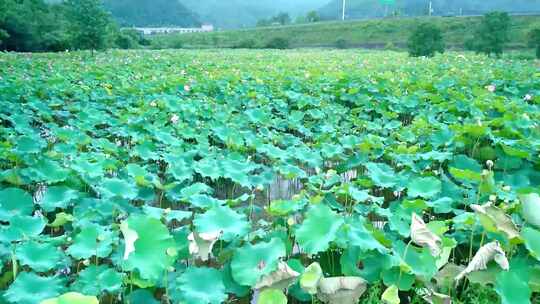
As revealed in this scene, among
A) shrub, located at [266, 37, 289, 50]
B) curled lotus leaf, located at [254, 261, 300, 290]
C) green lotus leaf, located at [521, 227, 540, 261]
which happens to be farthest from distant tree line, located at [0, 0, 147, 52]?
green lotus leaf, located at [521, 227, 540, 261]

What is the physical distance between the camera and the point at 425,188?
2678 millimetres

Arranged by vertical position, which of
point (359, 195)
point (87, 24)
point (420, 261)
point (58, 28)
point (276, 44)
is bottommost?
point (420, 261)

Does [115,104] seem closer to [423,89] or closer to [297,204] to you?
[297,204]

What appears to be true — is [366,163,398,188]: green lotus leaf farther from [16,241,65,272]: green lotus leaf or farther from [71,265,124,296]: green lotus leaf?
[16,241,65,272]: green lotus leaf

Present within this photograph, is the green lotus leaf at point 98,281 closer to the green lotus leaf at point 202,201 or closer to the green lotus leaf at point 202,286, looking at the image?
the green lotus leaf at point 202,286

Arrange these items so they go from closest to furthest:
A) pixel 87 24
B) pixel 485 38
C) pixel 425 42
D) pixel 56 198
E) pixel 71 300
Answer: pixel 71 300, pixel 56 198, pixel 87 24, pixel 485 38, pixel 425 42

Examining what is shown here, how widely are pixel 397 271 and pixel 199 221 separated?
838 mm

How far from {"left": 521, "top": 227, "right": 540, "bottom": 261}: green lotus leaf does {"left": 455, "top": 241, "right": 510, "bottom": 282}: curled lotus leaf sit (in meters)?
0.13

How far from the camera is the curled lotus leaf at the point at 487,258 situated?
1805 millimetres

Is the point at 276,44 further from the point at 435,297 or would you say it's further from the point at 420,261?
the point at 435,297

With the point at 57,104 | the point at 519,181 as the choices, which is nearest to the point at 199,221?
→ the point at 519,181

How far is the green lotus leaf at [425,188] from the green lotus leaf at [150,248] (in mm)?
1467

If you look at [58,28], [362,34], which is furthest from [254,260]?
[362,34]

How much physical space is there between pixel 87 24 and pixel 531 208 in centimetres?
1922
